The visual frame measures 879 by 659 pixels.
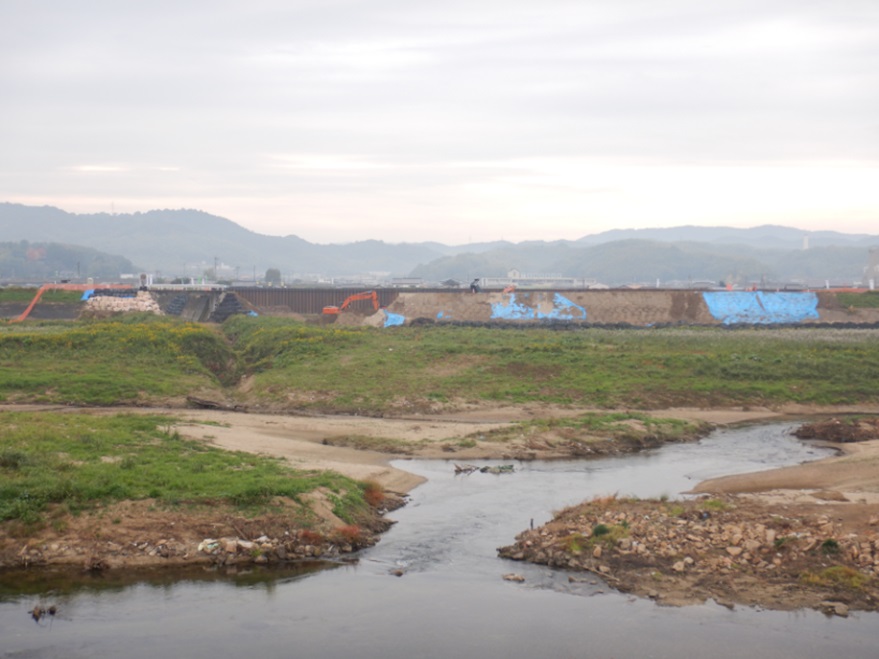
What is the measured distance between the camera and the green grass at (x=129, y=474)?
2289 centimetres

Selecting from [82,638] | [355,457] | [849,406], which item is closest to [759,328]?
[849,406]

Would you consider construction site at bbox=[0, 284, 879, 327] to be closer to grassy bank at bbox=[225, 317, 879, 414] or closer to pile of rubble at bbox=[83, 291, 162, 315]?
pile of rubble at bbox=[83, 291, 162, 315]

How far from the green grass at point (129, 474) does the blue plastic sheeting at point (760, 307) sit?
63.6 metres

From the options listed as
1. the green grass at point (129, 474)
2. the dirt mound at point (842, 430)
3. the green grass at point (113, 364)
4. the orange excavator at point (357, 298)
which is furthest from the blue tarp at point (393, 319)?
the green grass at point (129, 474)

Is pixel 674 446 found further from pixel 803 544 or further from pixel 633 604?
pixel 633 604

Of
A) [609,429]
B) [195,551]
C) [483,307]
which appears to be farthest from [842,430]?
[483,307]

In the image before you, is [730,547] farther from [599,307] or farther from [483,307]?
[599,307]

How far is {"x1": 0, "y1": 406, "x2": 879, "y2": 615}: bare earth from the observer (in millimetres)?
19906

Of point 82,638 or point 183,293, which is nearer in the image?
point 82,638

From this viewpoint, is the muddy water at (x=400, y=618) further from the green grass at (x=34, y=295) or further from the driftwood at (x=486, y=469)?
the green grass at (x=34, y=295)

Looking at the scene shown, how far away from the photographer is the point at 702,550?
21.2 m

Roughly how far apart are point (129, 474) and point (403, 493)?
7795mm

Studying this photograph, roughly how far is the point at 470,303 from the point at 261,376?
3541 cm

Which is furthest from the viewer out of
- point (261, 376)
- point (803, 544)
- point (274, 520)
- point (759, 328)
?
point (759, 328)
